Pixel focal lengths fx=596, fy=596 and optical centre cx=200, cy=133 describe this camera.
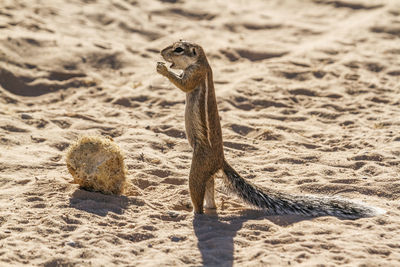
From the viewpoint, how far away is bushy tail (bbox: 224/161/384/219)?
17.5 feet

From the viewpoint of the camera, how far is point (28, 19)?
11.2 metres

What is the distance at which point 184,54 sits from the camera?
546 cm

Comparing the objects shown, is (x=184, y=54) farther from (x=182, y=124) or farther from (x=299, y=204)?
(x=182, y=124)

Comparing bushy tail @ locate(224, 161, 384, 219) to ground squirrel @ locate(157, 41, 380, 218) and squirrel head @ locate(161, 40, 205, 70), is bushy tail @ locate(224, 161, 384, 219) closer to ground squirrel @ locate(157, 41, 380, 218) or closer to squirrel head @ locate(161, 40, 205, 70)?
ground squirrel @ locate(157, 41, 380, 218)

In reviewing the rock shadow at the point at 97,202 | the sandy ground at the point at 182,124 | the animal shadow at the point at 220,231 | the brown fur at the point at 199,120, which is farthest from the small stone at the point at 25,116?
the animal shadow at the point at 220,231

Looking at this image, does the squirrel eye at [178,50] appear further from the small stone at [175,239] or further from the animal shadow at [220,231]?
the small stone at [175,239]

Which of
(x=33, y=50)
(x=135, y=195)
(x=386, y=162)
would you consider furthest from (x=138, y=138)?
(x=33, y=50)

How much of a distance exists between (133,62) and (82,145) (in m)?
5.08

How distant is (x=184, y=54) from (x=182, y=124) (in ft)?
9.08

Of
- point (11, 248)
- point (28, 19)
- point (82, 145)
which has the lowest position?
point (11, 248)

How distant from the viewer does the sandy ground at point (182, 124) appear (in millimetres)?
4824

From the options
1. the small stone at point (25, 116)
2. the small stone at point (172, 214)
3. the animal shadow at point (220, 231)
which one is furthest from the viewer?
the small stone at point (25, 116)

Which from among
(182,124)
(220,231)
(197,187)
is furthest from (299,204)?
(182,124)

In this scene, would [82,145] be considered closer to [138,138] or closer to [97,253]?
[97,253]
